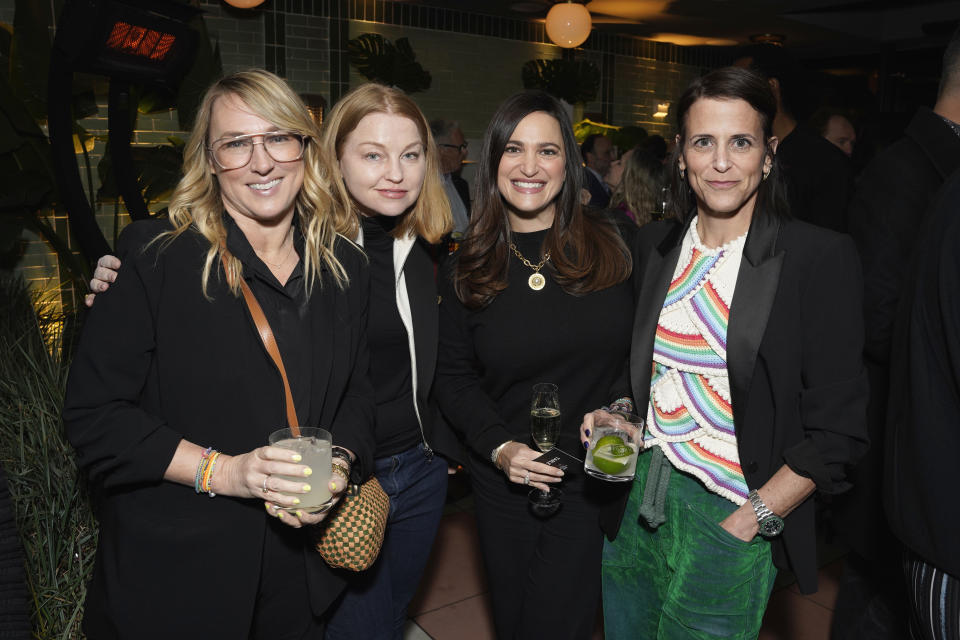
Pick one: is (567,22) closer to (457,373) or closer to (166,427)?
(457,373)

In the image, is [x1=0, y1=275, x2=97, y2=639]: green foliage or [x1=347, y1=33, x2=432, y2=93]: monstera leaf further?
[x1=347, y1=33, x2=432, y2=93]: monstera leaf

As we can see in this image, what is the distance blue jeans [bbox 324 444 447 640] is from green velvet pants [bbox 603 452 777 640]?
61cm

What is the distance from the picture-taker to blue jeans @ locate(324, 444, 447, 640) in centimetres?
191

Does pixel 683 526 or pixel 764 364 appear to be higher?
pixel 764 364

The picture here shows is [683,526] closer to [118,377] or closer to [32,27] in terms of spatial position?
[118,377]

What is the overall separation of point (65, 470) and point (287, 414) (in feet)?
4.44

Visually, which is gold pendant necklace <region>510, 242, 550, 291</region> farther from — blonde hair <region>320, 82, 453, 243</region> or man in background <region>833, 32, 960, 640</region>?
man in background <region>833, 32, 960, 640</region>

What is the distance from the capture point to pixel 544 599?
1.98 meters

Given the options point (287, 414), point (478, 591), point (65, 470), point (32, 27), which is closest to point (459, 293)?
point (287, 414)

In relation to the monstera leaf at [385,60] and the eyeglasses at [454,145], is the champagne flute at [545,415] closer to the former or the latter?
the eyeglasses at [454,145]

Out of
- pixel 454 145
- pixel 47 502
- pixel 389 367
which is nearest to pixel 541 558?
pixel 389 367

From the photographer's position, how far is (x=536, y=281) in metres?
2.08

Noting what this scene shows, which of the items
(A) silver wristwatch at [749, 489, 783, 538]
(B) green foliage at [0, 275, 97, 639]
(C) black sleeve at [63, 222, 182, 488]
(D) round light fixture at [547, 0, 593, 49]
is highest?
→ (D) round light fixture at [547, 0, 593, 49]

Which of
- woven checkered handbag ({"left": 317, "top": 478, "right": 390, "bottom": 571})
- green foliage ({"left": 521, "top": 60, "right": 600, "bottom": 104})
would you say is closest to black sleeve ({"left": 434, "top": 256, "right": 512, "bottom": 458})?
woven checkered handbag ({"left": 317, "top": 478, "right": 390, "bottom": 571})
